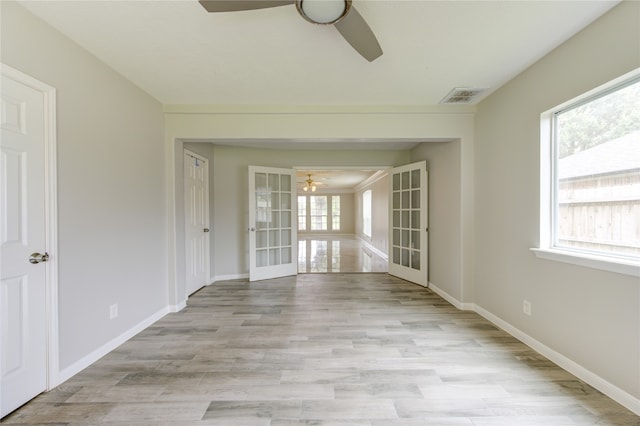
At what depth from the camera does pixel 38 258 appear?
175cm

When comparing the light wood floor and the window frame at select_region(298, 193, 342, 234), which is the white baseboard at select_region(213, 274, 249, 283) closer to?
the light wood floor

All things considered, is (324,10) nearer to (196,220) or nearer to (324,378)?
(324,378)

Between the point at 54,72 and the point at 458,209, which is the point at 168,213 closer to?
the point at 54,72

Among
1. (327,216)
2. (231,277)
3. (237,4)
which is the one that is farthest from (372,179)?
(237,4)

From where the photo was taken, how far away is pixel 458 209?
3.33 meters

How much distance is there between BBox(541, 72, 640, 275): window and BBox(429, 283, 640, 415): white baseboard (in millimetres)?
798

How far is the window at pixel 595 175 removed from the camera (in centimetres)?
168

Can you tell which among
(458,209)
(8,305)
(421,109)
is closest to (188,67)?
(8,305)

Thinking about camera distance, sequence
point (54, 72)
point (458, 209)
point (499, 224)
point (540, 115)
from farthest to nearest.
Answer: point (458, 209) → point (499, 224) → point (540, 115) → point (54, 72)

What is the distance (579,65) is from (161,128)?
12.6 feet

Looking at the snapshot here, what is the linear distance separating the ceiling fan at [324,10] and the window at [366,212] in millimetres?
8137

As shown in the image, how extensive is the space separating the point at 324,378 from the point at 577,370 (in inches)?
70.9

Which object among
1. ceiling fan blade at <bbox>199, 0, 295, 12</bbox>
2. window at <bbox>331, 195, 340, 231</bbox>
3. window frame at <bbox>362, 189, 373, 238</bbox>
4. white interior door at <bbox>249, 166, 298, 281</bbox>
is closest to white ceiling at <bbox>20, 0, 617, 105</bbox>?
ceiling fan blade at <bbox>199, 0, 295, 12</bbox>

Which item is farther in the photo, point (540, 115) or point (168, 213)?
point (168, 213)
